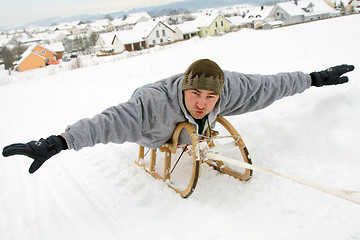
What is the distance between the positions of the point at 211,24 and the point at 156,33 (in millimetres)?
6591

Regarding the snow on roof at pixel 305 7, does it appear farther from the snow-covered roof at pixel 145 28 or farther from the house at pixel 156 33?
the snow-covered roof at pixel 145 28

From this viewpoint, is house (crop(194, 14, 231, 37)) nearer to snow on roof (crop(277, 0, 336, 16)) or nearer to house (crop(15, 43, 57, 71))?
snow on roof (crop(277, 0, 336, 16))

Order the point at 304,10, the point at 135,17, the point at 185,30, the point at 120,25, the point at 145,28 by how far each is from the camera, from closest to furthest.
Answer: the point at 304,10
the point at 145,28
the point at 185,30
the point at 120,25
the point at 135,17

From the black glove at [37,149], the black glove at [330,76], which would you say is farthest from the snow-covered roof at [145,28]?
the black glove at [37,149]

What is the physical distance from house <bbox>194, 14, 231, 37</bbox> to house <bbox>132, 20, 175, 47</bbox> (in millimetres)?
3870

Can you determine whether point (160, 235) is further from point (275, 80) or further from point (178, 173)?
point (275, 80)

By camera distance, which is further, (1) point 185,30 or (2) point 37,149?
(1) point 185,30

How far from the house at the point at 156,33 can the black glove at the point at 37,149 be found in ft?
98.4

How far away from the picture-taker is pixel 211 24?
106 feet

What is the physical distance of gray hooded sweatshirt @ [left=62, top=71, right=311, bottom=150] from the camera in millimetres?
1860

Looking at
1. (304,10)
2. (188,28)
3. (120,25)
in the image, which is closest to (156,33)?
(188,28)

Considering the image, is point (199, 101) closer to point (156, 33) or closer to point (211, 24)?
point (156, 33)

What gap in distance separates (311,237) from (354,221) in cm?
31

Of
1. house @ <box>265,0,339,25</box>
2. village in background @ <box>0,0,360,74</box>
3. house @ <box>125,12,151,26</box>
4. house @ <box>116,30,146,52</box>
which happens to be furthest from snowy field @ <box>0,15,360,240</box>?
house @ <box>125,12,151,26</box>
